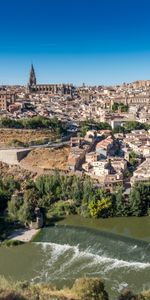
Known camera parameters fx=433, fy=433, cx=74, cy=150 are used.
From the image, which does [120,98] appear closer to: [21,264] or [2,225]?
[2,225]

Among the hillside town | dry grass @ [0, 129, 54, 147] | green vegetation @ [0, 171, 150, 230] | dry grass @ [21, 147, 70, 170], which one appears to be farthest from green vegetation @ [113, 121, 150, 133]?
green vegetation @ [0, 171, 150, 230]

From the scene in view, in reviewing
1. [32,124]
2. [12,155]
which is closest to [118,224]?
[12,155]

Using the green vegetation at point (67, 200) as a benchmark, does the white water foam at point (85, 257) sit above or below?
below

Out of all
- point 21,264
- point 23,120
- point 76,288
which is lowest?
point 21,264

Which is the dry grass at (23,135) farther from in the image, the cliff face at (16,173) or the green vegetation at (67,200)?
the green vegetation at (67,200)

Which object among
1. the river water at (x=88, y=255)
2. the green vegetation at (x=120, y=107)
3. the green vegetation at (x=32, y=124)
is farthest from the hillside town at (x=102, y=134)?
the river water at (x=88, y=255)

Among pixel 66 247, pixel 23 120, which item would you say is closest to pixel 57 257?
pixel 66 247
